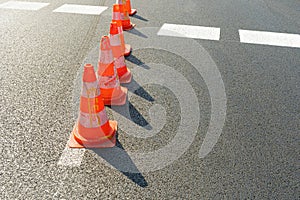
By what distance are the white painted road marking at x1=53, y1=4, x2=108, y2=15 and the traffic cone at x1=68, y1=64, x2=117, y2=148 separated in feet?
16.3

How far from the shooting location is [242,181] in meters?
3.22

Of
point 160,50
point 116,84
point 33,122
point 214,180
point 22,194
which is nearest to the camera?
point 22,194

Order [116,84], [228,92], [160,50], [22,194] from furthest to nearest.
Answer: [160,50] → [228,92] → [116,84] → [22,194]

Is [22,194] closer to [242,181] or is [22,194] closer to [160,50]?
[242,181]

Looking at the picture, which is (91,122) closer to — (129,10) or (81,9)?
(129,10)

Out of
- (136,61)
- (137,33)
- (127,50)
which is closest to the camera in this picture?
(136,61)

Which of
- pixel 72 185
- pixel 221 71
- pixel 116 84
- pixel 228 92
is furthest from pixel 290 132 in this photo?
pixel 72 185

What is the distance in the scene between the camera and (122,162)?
11.1 ft

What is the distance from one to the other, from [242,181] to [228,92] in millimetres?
1836

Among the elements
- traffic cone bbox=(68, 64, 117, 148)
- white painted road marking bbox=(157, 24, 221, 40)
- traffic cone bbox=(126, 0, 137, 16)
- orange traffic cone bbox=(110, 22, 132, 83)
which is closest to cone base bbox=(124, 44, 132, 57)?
orange traffic cone bbox=(110, 22, 132, 83)

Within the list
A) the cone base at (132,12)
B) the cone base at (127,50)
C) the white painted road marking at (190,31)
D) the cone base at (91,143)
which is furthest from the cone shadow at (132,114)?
the cone base at (132,12)

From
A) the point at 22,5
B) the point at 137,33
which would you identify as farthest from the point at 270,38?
the point at 22,5

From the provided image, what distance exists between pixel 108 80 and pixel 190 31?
3.38 metres

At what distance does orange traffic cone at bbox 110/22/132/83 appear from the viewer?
4.80 metres
